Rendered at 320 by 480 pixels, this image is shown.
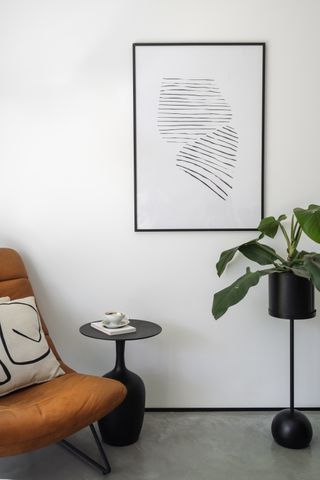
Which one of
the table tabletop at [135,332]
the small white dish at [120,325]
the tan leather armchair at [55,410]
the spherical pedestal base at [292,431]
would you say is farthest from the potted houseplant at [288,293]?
the tan leather armchair at [55,410]

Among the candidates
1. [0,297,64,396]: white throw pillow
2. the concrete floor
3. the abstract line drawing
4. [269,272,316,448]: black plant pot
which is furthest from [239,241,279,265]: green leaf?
[0,297,64,396]: white throw pillow

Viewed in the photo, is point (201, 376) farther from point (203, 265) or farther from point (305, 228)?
point (305, 228)

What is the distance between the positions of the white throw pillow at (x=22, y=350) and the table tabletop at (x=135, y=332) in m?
0.21

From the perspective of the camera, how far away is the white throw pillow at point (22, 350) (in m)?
1.96

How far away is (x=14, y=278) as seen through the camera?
2.40 metres

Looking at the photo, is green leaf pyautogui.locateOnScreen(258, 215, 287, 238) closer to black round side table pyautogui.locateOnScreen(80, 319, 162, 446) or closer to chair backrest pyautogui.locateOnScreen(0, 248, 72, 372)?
black round side table pyautogui.locateOnScreen(80, 319, 162, 446)

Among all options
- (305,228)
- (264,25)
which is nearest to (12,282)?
(305,228)

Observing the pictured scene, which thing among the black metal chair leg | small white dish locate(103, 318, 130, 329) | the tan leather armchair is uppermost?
small white dish locate(103, 318, 130, 329)

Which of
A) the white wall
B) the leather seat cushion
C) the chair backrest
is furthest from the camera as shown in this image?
the white wall

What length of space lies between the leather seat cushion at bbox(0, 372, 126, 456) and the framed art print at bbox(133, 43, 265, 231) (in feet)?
3.12

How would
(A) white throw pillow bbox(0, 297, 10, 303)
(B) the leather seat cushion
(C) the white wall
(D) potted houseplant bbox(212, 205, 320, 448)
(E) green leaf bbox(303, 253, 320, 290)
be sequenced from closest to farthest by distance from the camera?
(B) the leather seat cushion
(E) green leaf bbox(303, 253, 320, 290)
(D) potted houseplant bbox(212, 205, 320, 448)
(A) white throw pillow bbox(0, 297, 10, 303)
(C) the white wall

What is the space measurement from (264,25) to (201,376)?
1.97m

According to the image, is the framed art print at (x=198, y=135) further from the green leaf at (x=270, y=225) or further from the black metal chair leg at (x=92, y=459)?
the black metal chair leg at (x=92, y=459)

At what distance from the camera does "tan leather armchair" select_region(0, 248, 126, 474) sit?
1676 millimetres
